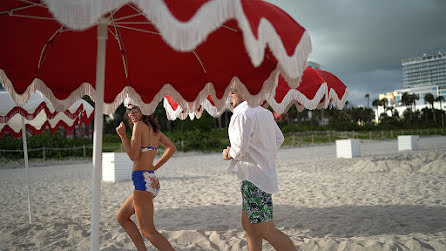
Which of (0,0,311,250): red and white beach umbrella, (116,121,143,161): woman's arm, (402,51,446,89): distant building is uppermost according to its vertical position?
(402,51,446,89): distant building

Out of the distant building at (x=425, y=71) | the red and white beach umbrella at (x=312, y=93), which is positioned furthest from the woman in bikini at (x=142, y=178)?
the distant building at (x=425, y=71)

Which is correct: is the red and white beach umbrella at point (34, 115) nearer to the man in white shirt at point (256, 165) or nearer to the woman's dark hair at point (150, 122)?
the woman's dark hair at point (150, 122)

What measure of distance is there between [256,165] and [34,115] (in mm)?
3371

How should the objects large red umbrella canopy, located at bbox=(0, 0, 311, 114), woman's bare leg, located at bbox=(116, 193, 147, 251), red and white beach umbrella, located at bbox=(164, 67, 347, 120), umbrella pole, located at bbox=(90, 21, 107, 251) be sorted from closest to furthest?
large red umbrella canopy, located at bbox=(0, 0, 311, 114)
umbrella pole, located at bbox=(90, 21, 107, 251)
woman's bare leg, located at bbox=(116, 193, 147, 251)
red and white beach umbrella, located at bbox=(164, 67, 347, 120)

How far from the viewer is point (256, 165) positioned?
2.72 m

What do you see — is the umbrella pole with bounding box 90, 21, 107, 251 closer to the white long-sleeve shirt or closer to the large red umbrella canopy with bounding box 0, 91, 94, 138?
the white long-sleeve shirt

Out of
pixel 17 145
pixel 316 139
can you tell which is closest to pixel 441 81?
pixel 316 139

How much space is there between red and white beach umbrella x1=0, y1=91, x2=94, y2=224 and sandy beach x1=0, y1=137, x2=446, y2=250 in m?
1.10

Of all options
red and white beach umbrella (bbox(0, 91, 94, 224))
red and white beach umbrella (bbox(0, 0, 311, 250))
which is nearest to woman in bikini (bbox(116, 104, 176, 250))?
red and white beach umbrella (bbox(0, 0, 311, 250))

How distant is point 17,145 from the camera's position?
2034 cm

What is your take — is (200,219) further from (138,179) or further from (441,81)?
(441,81)

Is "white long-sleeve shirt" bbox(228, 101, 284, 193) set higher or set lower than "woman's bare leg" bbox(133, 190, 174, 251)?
higher

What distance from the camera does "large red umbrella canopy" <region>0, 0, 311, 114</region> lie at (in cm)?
164

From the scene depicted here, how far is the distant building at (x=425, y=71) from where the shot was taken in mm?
177625
